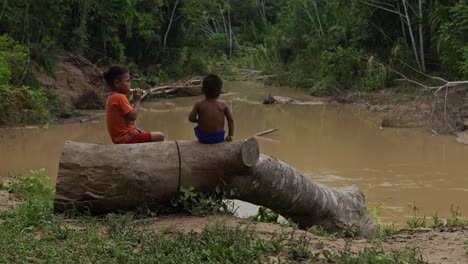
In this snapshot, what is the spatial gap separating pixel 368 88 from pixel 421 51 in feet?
7.11

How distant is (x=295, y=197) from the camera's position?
6.23m

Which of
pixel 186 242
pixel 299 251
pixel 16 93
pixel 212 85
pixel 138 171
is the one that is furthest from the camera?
pixel 16 93

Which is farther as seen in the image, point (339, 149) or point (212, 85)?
point (339, 149)

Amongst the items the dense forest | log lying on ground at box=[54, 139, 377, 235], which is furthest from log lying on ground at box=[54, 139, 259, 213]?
the dense forest

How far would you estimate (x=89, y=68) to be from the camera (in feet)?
70.9

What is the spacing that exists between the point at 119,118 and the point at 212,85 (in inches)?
37.1

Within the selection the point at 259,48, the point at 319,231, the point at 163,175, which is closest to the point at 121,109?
the point at 163,175

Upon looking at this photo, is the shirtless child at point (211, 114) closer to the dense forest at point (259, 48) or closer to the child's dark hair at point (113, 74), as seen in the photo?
the child's dark hair at point (113, 74)

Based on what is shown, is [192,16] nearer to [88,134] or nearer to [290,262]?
[88,134]

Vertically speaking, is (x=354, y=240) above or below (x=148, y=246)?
below

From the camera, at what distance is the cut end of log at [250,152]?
5781 mm

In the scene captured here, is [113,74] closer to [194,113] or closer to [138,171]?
[194,113]

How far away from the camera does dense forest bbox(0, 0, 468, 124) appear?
55.9 ft

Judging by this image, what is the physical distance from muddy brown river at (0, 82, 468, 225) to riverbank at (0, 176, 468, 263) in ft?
12.1
